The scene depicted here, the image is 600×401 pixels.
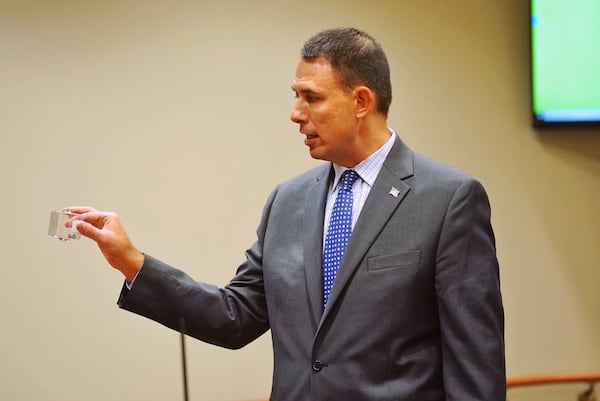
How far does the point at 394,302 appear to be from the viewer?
193cm

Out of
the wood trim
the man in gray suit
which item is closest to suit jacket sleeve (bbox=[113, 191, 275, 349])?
the man in gray suit

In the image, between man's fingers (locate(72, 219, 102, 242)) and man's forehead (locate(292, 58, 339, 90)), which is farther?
man's forehead (locate(292, 58, 339, 90))

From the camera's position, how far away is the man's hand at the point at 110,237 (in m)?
1.93

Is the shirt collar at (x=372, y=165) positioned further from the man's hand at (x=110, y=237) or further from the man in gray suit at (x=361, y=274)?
the man's hand at (x=110, y=237)

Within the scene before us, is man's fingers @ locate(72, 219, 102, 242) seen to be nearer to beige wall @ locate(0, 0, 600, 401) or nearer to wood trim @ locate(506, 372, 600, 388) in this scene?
beige wall @ locate(0, 0, 600, 401)

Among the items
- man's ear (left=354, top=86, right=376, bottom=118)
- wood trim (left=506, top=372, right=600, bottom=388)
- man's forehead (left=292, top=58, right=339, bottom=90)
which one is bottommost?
Result: wood trim (left=506, top=372, right=600, bottom=388)

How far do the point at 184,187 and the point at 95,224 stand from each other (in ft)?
4.80

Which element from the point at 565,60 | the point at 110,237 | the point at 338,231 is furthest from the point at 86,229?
the point at 565,60

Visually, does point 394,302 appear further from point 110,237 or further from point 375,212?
point 110,237

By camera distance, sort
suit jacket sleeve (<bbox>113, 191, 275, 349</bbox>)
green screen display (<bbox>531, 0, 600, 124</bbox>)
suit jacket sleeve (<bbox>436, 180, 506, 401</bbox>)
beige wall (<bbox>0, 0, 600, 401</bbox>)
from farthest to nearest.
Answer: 1. green screen display (<bbox>531, 0, 600, 124</bbox>)
2. beige wall (<bbox>0, 0, 600, 401</bbox>)
3. suit jacket sleeve (<bbox>113, 191, 275, 349</bbox>)
4. suit jacket sleeve (<bbox>436, 180, 506, 401</bbox>)

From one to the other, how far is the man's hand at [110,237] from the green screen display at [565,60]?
242cm

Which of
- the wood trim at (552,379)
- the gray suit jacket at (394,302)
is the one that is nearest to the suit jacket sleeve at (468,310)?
the gray suit jacket at (394,302)

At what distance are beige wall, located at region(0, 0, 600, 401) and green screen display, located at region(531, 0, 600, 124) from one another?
0.08 m

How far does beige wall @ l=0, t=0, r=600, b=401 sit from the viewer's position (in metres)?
3.31
